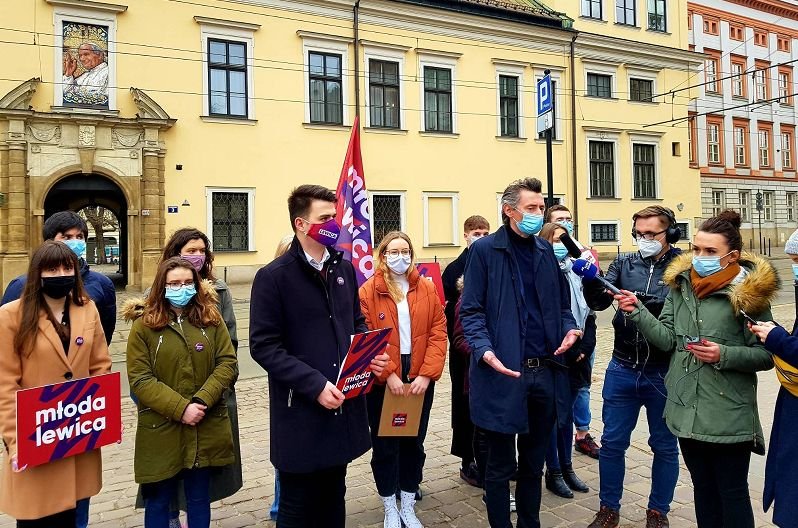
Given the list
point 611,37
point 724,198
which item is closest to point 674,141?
point 611,37

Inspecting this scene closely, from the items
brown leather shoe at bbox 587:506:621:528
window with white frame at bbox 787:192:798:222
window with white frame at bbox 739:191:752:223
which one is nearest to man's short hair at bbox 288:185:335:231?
brown leather shoe at bbox 587:506:621:528

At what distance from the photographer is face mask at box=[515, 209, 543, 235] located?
3.53 metres

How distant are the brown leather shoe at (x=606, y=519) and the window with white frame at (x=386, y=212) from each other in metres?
17.6

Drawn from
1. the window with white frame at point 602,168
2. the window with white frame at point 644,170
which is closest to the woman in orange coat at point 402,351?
the window with white frame at point 602,168

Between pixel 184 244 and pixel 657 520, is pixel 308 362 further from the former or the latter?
pixel 657 520

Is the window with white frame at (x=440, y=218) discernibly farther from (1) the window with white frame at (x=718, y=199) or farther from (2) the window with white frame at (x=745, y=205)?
(2) the window with white frame at (x=745, y=205)

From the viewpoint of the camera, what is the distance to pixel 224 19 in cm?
1869

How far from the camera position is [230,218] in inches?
756

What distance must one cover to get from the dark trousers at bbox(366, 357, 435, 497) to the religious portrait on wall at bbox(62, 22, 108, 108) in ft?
54.9

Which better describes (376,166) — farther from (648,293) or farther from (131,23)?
(648,293)

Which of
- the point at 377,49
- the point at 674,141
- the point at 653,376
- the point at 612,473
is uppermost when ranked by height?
the point at 377,49

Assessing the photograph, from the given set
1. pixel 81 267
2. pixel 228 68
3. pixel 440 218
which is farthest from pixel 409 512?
pixel 440 218

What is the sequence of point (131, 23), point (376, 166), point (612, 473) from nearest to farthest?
point (612, 473)
point (131, 23)
point (376, 166)

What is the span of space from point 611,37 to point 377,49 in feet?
38.2
